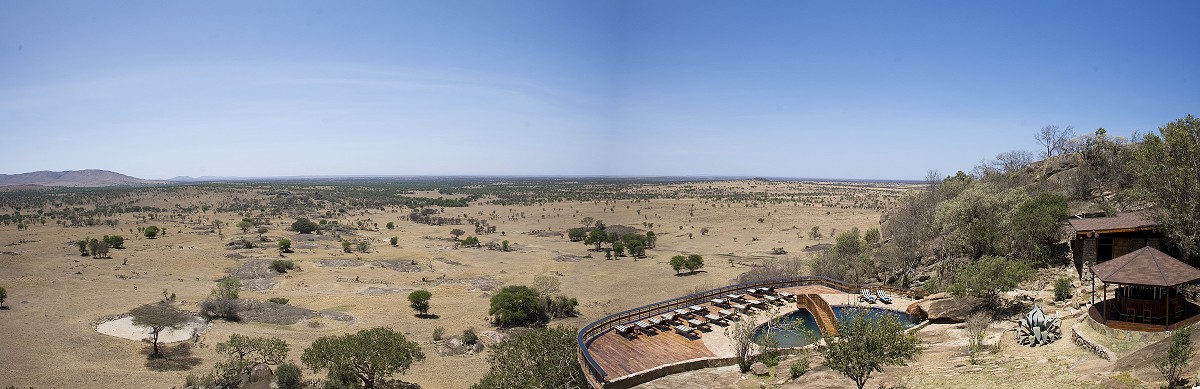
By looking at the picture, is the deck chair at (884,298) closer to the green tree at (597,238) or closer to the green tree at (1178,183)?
the green tree at (1178,183)

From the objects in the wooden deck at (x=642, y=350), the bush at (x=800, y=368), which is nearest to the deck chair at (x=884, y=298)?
the wooden deck at (x=642, y=350)

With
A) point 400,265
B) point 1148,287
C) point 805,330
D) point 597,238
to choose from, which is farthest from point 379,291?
point 1148,287

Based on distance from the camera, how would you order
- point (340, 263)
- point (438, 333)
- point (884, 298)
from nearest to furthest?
point (884, 298), point (438, 333), point (340, 263)

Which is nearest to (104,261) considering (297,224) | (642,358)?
(297,224)

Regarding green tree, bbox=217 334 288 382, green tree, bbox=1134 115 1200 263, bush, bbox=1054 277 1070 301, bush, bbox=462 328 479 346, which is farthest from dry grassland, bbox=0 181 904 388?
green tree, bbox=1134 115 1200 263

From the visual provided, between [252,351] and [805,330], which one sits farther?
[252,351]

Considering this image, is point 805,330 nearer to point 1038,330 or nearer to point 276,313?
point 1038,330

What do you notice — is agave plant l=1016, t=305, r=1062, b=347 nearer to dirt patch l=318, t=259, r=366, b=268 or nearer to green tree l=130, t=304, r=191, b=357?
green tree l=130, t=304, r=191, b=357
